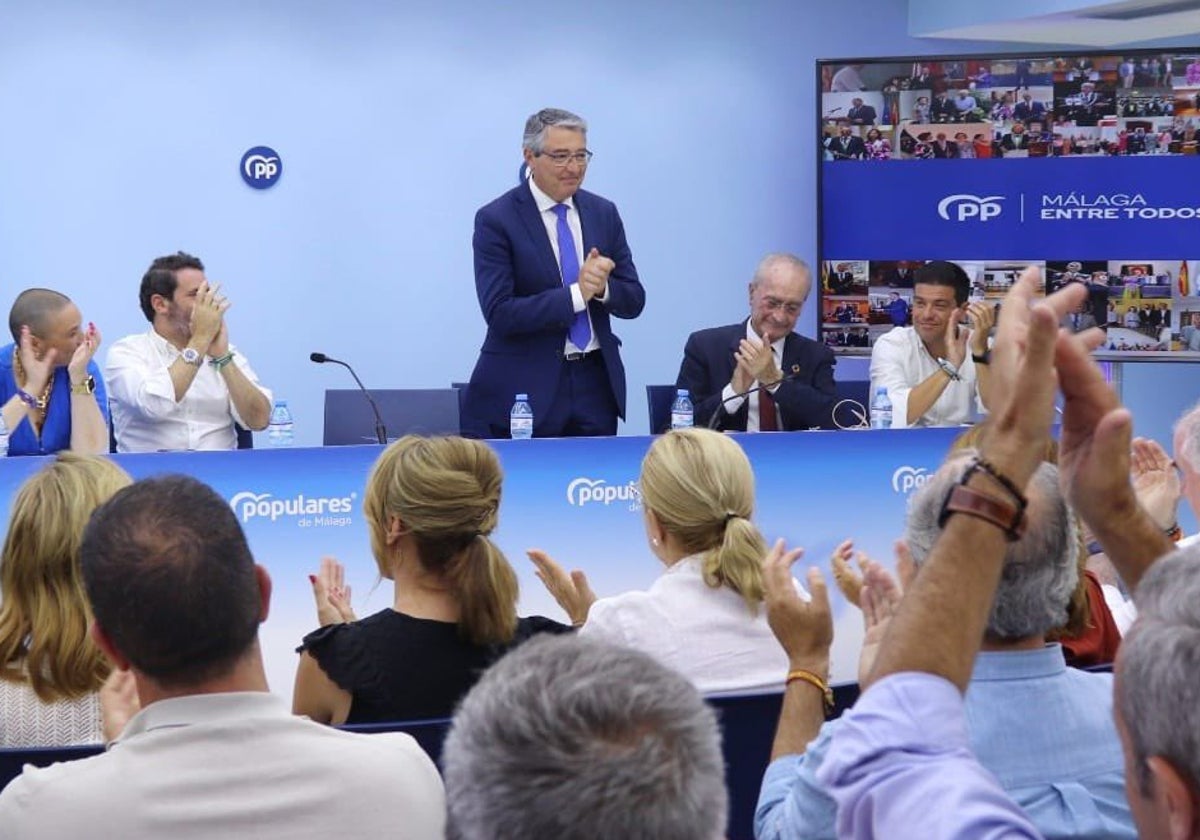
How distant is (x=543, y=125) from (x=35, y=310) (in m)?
1.65

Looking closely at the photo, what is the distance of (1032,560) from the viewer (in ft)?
5.91

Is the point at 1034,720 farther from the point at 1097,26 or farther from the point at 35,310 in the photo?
the point at 1097,26

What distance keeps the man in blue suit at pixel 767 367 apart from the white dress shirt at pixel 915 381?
18 cm

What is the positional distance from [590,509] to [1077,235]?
352cm

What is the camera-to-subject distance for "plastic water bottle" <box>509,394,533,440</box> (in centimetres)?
488

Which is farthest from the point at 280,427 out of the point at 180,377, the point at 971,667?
the point at 971,667

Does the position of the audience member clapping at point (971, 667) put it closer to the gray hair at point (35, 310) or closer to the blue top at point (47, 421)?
the blue top at point (47, 421)

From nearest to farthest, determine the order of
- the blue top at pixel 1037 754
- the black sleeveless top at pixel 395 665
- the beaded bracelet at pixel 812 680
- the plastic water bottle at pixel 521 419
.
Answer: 1. the blue top at pixel 1037 754
2. the beaded bracelet at pixel 812 680
3. the black sleeveless top at pixel 395 665
4. the plastic water bottle at pixel 521 419

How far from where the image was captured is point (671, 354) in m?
7.80

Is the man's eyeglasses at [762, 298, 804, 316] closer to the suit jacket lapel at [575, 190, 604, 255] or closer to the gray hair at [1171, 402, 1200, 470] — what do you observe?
the suit jacket lapel at [575, 190, 604, 255]

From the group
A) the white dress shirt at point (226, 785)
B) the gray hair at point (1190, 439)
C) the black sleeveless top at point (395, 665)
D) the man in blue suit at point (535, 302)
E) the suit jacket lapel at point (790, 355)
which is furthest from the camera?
the suit jacket lapel at point (790, 355)

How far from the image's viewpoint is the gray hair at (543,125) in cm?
507

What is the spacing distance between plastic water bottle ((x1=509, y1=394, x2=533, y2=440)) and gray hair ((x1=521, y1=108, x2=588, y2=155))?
815 millimetres

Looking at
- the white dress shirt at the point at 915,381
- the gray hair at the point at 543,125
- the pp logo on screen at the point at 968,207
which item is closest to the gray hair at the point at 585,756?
the gray hair at the point at 543,125
